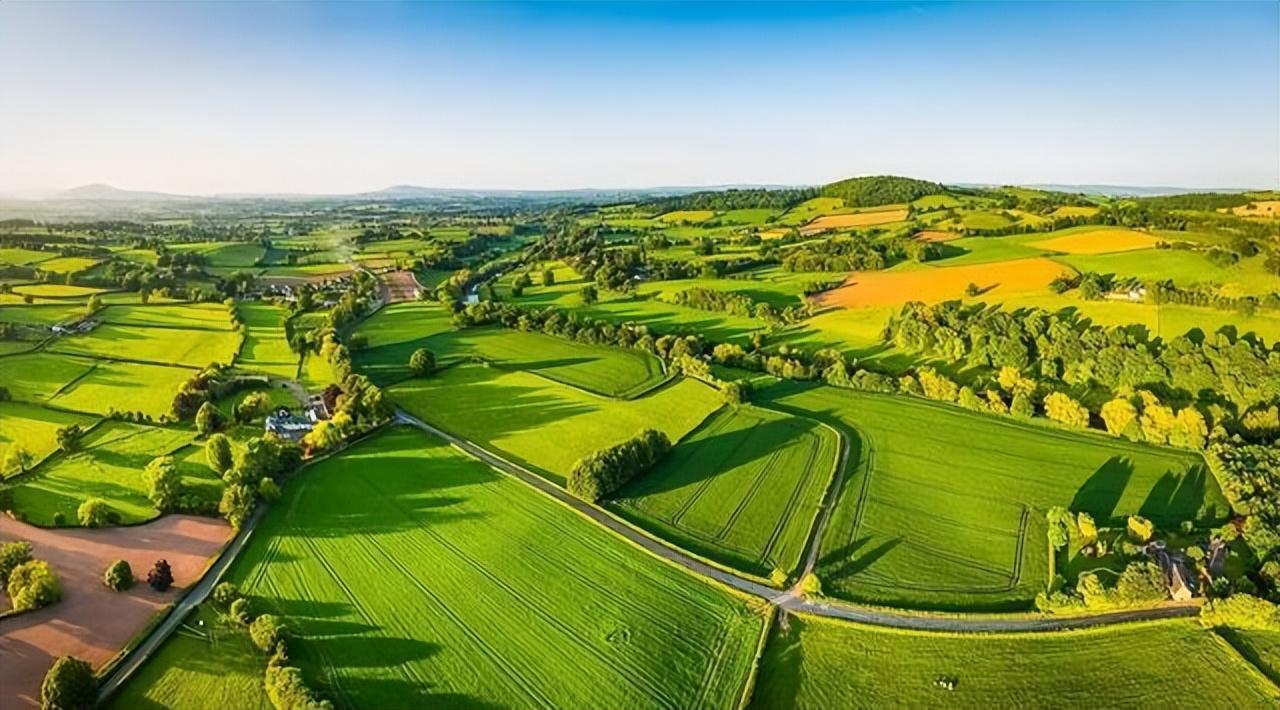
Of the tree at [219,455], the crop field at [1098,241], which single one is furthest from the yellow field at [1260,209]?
the tree at [219,455]

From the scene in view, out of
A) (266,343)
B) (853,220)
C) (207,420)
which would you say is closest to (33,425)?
(207,420)

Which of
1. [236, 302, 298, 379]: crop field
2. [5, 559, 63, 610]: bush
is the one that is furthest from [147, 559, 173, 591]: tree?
[236, 302, 298, 379]: crop field

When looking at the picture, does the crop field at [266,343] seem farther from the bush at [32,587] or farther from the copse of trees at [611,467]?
the copse of trees at [611,467]

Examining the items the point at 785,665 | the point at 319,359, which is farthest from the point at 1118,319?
the point at 319,359

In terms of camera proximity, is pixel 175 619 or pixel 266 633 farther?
pixel 175 619

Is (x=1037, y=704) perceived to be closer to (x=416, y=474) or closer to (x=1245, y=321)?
(x=416, y=474)

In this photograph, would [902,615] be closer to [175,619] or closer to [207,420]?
[175,619]
